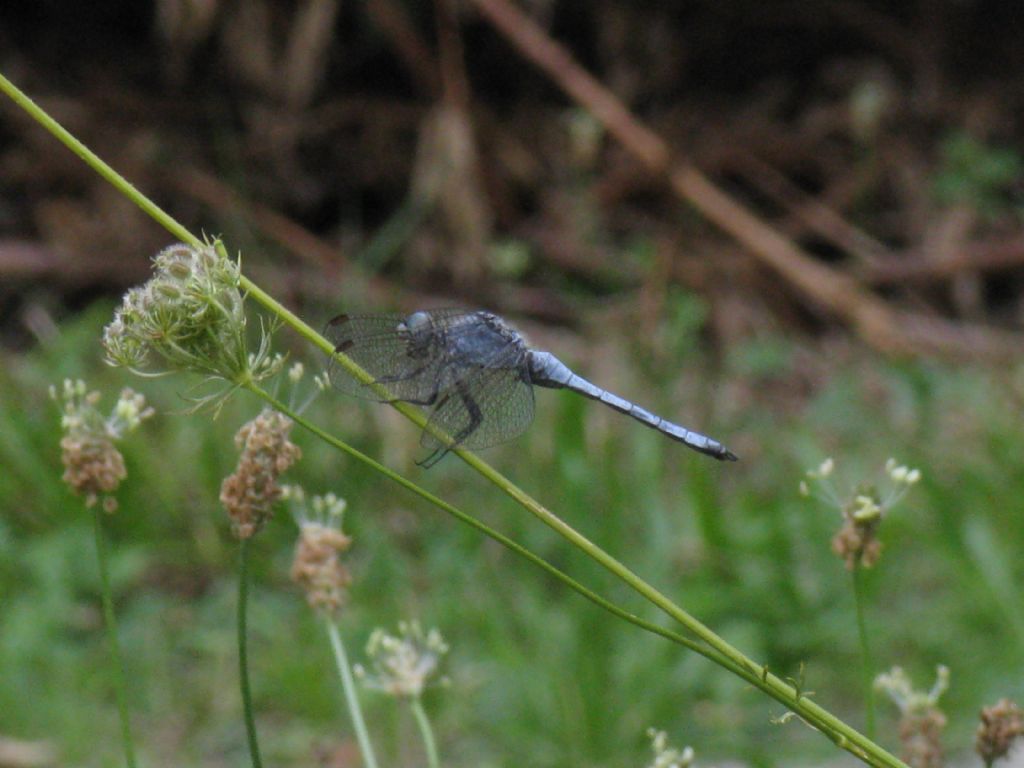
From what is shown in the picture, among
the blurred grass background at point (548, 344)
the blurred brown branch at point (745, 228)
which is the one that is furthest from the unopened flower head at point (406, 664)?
the blurred brown branch at point (745, 228)

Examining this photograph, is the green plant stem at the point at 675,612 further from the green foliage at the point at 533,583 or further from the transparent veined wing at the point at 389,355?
the green foliage at the point at 533,583

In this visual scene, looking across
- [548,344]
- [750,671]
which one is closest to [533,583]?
[548,344]

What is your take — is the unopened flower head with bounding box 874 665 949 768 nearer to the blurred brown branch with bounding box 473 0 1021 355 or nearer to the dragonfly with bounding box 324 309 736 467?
the dragonfly with bounding box 324 309 736 467

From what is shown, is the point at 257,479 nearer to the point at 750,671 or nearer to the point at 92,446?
the point at 92,446

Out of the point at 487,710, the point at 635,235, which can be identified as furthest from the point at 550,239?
the point at 487,710

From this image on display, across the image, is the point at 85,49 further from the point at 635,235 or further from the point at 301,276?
the point at 635,235

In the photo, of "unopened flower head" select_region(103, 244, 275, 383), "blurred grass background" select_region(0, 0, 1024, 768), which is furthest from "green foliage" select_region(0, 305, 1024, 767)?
"unopened flower head" select_region(103, 244, 275, 383)

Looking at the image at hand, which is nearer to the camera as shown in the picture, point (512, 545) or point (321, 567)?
point (512, 545)
